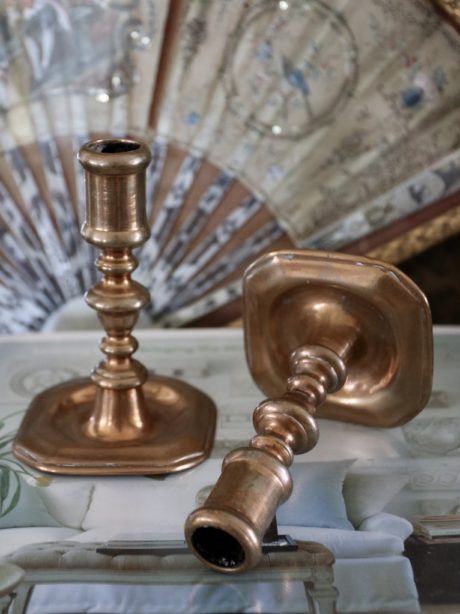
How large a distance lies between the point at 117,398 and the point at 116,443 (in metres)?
0.04

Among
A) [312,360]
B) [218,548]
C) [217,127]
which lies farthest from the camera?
[217,127]

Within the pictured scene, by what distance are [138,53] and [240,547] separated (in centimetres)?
67

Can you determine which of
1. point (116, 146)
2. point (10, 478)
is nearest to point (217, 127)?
point (116, 146)

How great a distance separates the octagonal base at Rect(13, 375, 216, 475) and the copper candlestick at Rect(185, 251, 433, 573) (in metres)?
0.08

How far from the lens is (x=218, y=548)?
26.9 inches

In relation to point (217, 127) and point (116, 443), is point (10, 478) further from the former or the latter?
point (217, 127)

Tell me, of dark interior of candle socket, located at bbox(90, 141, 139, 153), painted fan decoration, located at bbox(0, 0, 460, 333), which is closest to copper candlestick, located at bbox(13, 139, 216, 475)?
dark interior of candle socket, located at bbox(90, 141, 139, 153)

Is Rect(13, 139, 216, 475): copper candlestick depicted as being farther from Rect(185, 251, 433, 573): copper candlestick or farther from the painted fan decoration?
the painted fan decoration

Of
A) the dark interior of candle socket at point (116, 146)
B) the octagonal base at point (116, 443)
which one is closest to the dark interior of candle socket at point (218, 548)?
the octagonal base at point (116, 443)

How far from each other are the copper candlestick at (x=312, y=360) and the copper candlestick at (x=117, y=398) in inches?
3.7

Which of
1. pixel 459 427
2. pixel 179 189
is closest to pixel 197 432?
pixel 459 427

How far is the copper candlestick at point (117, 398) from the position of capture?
2.45 ft

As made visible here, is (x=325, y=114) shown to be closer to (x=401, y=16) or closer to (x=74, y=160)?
(x=401, y=16)

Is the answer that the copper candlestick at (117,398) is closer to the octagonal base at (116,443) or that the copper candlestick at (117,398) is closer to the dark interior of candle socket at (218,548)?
the octagonal base at (116,443)
